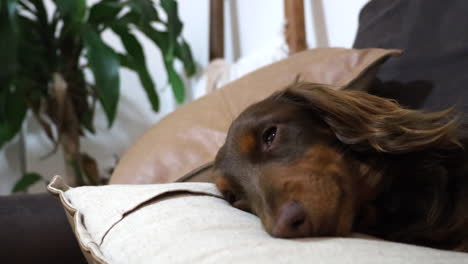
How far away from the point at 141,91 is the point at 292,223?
2.60 meters

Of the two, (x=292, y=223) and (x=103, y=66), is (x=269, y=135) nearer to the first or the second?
(x=292, y=223)

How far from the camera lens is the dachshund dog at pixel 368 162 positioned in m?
0.99

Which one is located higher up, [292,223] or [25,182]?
[292,223]

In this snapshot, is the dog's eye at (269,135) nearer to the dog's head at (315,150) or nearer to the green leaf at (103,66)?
the dog's head at (315,150)

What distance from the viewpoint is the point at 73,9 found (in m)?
2.27

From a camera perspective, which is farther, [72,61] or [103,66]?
[72,61]

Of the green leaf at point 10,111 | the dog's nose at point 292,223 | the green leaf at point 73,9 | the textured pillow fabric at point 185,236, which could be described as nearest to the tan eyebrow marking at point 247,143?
the textured pillow fabric at point 185,236

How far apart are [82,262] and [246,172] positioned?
540mm

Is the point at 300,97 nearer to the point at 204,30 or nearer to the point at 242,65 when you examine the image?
the point at 242,65

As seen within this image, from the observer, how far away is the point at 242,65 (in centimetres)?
259

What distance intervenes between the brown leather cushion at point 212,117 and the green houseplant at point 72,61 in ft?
2.31

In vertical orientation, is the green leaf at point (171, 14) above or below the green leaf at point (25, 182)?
above

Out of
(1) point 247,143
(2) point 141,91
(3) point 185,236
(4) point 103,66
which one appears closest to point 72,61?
(4) point 103,66

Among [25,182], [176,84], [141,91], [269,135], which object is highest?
[269,135]
